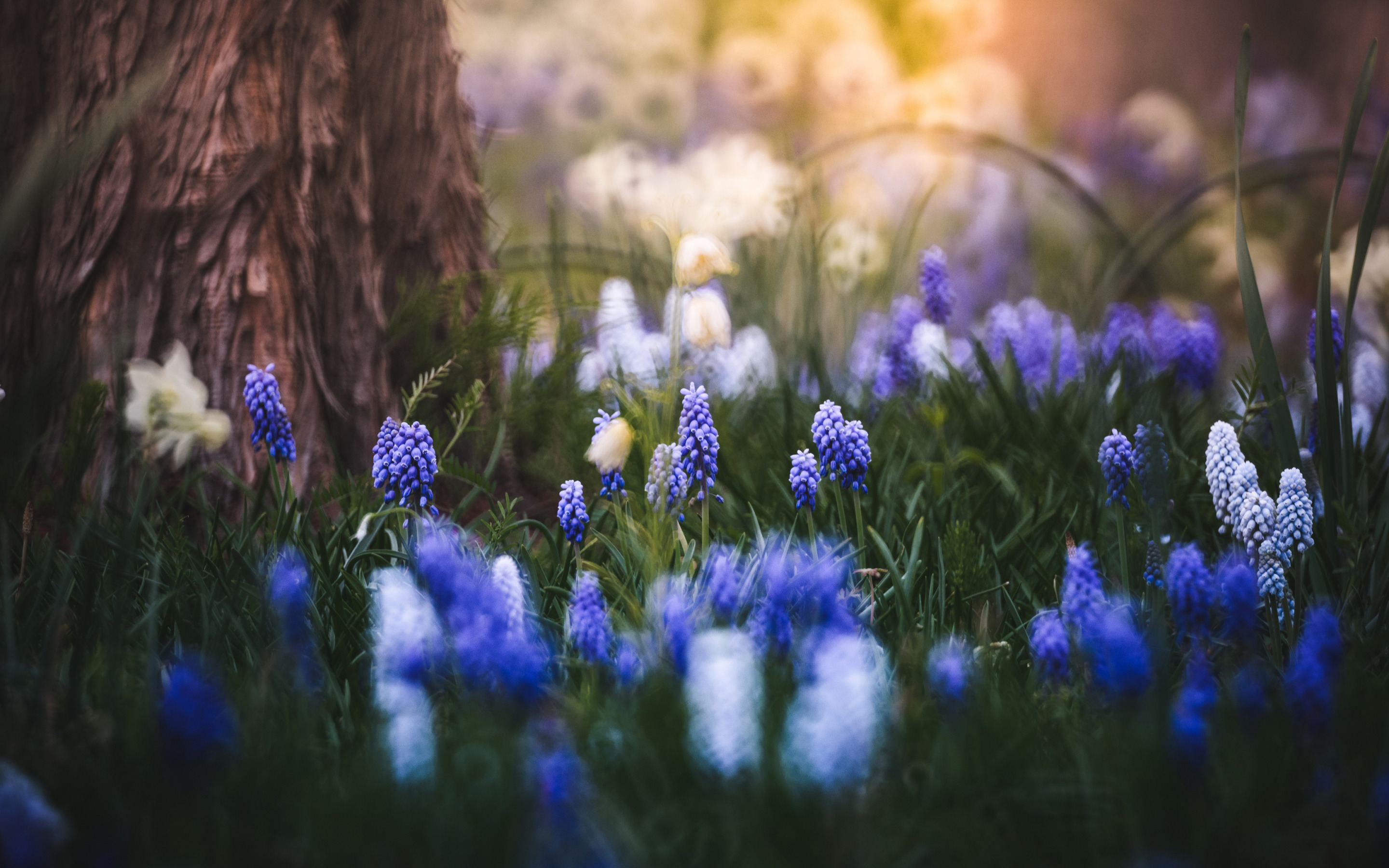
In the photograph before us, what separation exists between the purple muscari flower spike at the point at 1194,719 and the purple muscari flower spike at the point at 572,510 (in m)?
0.92

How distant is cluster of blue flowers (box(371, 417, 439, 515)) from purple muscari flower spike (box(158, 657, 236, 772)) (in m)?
0.62

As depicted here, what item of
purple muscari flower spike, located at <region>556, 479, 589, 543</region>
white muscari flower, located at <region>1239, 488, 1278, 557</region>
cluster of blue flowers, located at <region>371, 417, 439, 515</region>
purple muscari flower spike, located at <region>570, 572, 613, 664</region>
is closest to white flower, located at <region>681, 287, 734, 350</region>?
purple muscari flower spike, located at <region>556, 479, 589, 543</region>

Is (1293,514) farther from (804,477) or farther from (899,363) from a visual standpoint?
(899,363)

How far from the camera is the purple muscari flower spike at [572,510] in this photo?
5.41 feet

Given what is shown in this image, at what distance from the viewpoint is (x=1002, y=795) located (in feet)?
3.52

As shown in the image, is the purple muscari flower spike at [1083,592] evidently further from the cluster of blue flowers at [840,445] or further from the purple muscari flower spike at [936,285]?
the purple muscari flower spike at [936,285]

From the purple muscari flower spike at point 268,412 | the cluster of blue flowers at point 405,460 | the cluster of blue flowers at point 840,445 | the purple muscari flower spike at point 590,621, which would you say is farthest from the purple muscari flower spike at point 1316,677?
the purple muscari flower spike at point 268,412

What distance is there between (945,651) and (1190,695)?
271mm

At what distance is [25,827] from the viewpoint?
2.92 ft

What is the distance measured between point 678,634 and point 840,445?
583 mm

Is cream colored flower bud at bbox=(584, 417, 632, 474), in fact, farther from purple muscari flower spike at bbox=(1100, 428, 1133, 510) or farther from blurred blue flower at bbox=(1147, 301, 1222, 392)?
blurred blue flower at bbox=(1147, 301, 1222, 392)

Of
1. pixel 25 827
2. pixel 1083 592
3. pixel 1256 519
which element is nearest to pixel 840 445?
pixel 1083 592

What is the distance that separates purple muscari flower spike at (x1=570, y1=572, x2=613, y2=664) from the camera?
1.30 meters

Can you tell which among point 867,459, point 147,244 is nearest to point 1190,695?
point 867,459
